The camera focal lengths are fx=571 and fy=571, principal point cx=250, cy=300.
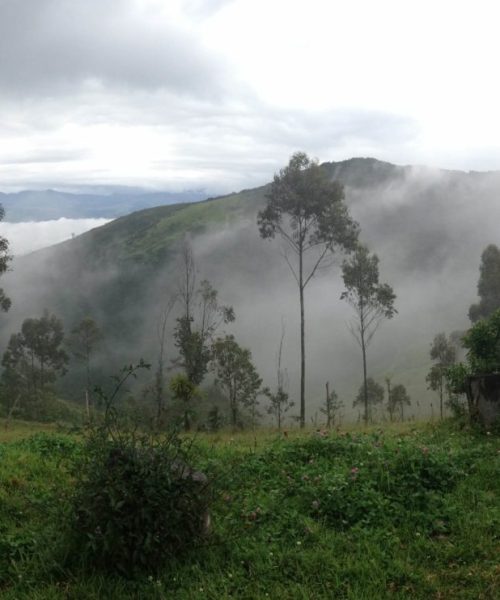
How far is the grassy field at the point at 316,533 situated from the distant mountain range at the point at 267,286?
4389 inches

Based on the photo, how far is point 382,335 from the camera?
14862cm

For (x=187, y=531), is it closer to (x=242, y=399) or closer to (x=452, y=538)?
(x=452, y=538)

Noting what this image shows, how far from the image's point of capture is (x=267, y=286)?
6964 inches

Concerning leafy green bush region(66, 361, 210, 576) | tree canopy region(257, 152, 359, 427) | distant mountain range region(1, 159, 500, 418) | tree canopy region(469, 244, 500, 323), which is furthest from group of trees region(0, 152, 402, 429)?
distant mountain range region(1, 159, 500, 418)

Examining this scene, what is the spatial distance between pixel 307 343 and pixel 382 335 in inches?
777

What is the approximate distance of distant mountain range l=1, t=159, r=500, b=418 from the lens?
137875 mm

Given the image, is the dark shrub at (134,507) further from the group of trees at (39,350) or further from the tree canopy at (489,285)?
the group of trees at (39,350)

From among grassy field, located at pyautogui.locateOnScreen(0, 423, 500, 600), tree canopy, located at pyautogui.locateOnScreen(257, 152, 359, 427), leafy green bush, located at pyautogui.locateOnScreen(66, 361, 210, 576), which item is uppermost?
tree canopy, located at pyautogui.locateOnScreen(257, 152, 359, 427)

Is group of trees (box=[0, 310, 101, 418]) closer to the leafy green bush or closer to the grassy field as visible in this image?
the grassy field

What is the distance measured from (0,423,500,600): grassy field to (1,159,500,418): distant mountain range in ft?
366

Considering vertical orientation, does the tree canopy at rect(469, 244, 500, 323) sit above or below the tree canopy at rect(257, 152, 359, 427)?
below

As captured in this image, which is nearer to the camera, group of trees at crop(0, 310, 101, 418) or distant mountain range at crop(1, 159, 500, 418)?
group of trees at crop(0, 310, 101, 418)

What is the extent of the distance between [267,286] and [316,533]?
17135 centimetres

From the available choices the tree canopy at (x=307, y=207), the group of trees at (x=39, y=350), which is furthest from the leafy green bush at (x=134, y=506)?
the group of trees at (x=39, y=350)
